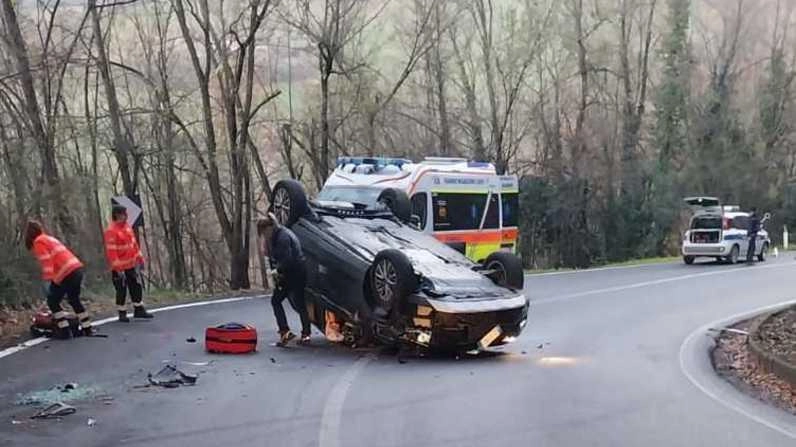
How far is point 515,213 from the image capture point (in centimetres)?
2630

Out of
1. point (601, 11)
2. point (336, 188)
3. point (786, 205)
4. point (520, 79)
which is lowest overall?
point (786, 205)

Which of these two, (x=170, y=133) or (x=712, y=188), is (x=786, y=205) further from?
(x=170, y=133)

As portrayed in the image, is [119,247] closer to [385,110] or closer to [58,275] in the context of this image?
[58,275]

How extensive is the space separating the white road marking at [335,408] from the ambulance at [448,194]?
32.2ft

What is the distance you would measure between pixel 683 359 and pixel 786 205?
141 feet

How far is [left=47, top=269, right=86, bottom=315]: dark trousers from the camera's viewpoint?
496 inches

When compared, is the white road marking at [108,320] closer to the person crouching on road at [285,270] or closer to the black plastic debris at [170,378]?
the black plastic debris at [170,378]

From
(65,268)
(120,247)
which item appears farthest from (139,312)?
(65,268)

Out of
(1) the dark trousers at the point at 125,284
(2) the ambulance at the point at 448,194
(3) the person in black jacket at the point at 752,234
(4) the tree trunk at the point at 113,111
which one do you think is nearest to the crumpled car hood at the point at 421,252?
(1) the dark trousers at the point at 125,284

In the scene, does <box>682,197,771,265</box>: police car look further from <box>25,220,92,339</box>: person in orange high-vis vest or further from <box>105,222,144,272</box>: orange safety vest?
<box>25,220,92,339</box>: person in orange high-vis vest

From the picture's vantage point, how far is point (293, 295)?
12867 millimetres

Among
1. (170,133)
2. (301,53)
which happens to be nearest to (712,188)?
(301,53)

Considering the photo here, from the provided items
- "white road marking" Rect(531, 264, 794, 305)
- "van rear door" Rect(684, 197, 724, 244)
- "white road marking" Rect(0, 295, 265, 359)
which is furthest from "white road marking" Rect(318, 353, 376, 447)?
"van rear door" Rect(684, 197, 724, 244)

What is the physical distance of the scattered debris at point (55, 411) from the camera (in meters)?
8.10
